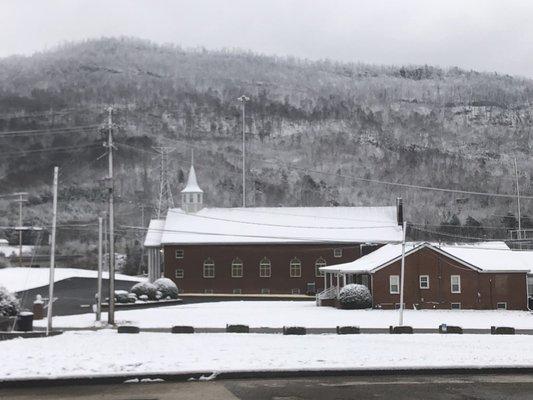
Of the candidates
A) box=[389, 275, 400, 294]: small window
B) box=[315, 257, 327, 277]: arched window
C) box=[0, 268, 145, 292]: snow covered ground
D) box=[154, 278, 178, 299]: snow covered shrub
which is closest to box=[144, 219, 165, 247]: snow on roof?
box=[0, 268, 145, 292]: snow covered ground

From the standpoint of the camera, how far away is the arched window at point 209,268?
6856 centimetres

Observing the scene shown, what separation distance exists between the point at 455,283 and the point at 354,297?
8.37m

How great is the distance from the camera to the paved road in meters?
12.5

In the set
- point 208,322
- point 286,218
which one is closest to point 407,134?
point 286,218

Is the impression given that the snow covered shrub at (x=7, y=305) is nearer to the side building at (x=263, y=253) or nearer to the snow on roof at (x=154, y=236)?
the side building at (x=263, y=253)

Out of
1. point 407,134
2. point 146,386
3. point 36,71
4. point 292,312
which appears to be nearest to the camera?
point 146,386

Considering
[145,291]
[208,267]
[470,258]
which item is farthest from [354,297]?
[208,267]

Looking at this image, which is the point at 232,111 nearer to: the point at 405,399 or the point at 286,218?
the point at 286,218

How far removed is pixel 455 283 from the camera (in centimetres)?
5188

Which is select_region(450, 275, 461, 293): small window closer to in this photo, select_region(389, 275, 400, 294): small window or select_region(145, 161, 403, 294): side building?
select_region(389, 275, 400, 294): small window

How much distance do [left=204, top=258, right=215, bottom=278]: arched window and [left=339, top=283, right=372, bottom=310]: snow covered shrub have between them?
2156cm

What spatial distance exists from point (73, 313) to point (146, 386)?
30.3 meters

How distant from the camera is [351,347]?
19.8m

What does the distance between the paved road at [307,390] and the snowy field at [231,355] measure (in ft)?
2.16
